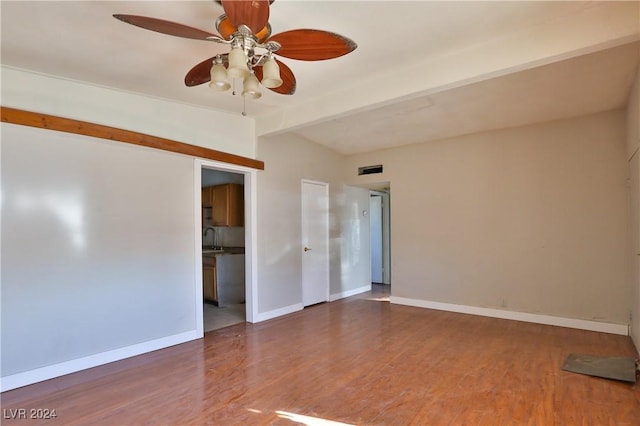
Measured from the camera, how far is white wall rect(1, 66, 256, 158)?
2962 mm

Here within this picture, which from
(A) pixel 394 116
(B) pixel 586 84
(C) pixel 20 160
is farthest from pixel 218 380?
(B) pixel 586 84

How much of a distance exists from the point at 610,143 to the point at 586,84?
1086mm

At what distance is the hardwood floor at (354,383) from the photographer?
2379 millimetres

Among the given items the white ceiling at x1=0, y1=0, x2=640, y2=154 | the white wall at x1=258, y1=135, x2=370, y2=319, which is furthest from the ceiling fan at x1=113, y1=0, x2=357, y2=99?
the white wall at x1=258, y1=135, x2=370, y2=319

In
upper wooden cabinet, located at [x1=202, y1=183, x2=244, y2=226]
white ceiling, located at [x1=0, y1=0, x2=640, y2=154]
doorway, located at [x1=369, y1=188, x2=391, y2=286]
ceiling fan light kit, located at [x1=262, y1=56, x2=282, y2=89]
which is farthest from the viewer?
doorway, located at [x1=369, y1=188, x2=391, y2=286]

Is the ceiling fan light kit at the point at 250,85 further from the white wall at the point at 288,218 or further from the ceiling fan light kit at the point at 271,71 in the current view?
the white wall at the point at 288,218

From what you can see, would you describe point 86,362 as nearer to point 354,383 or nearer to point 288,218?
point 354,383

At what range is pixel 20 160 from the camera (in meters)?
2.87

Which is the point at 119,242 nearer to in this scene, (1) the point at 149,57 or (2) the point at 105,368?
(2) the point at 105,368

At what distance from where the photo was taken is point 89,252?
322 centimetres

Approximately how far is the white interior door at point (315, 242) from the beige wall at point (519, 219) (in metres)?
1.16

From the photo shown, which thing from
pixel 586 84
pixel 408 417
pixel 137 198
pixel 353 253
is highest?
pixel 586 84

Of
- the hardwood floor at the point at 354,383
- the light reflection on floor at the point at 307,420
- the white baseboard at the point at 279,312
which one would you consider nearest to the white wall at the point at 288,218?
the white baseboard at the point at 279,312

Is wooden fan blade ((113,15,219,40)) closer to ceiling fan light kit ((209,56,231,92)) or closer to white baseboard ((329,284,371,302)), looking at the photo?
ceiling fan light kit ((209,56,231,92))
